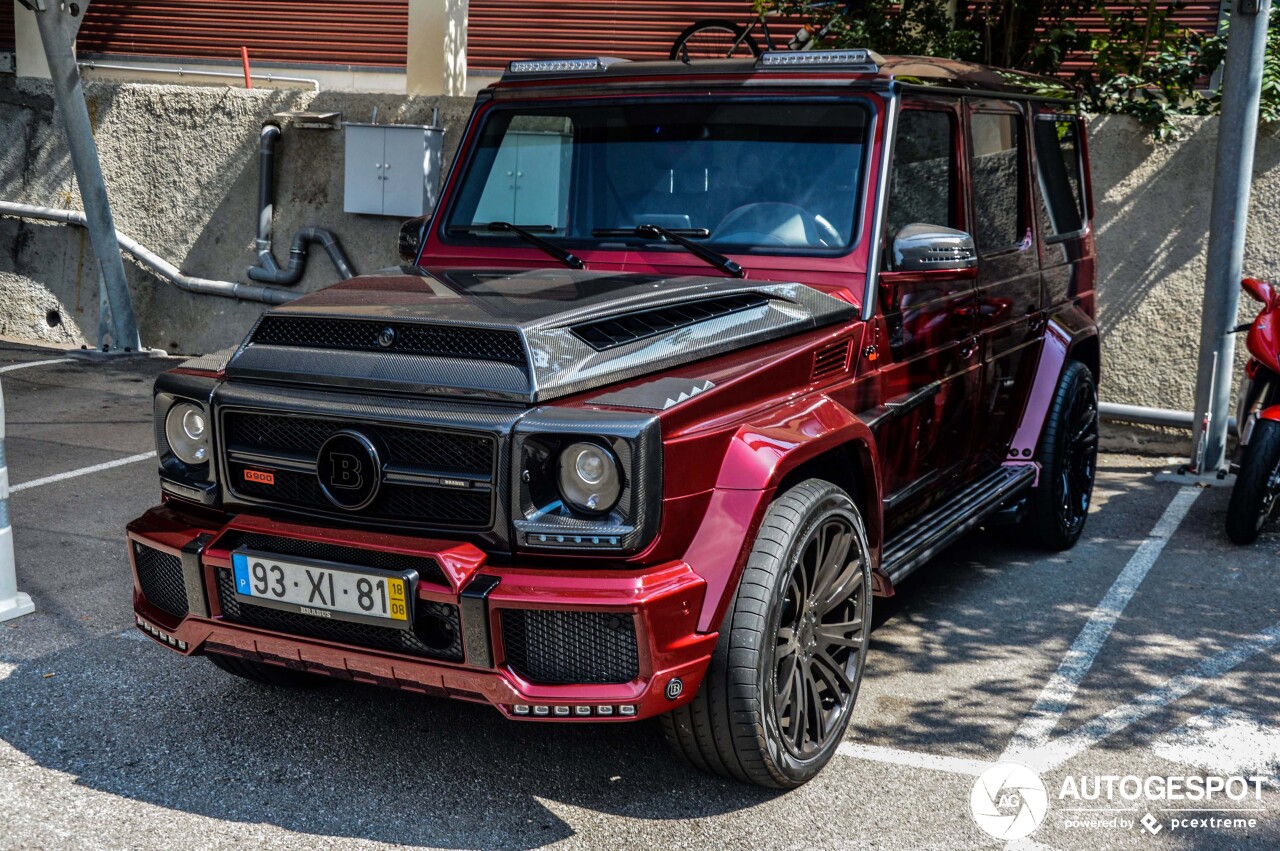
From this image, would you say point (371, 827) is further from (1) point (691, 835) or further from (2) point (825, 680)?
(2) point (825, 680)

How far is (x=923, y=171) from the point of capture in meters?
4.59

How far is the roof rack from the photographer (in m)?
4.82

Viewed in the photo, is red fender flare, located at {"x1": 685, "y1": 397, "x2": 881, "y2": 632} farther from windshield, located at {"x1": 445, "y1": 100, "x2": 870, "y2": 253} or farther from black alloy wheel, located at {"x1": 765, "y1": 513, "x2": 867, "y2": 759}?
windshield, located at {"x1": 445, "y1": 100, "x2": 870, "y2": 253}

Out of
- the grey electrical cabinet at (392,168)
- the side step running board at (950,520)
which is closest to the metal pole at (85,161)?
the grey electrical cabinet at (392,168)

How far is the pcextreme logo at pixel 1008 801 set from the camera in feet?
11.7

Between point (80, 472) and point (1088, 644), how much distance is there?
5.18 m

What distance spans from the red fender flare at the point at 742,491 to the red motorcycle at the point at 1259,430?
11.0 ft

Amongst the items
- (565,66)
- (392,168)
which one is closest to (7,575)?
(565,66)

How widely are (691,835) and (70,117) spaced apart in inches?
335

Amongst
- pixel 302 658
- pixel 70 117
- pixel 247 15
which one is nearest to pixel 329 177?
pixel 70 117

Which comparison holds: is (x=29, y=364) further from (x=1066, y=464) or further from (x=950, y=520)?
(x=950, y=520)

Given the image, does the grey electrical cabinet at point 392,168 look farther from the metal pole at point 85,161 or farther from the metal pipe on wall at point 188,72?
the metal pipe on wall at point 188,72

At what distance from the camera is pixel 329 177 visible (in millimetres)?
9906

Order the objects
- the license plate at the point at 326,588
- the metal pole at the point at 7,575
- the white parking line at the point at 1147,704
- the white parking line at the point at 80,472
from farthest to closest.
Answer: the white parking line at the point at 80,472 < the metal pole at the point at 7,575 < the white parking line at the point at 1147,704 < the license plate at the point at 326,588
